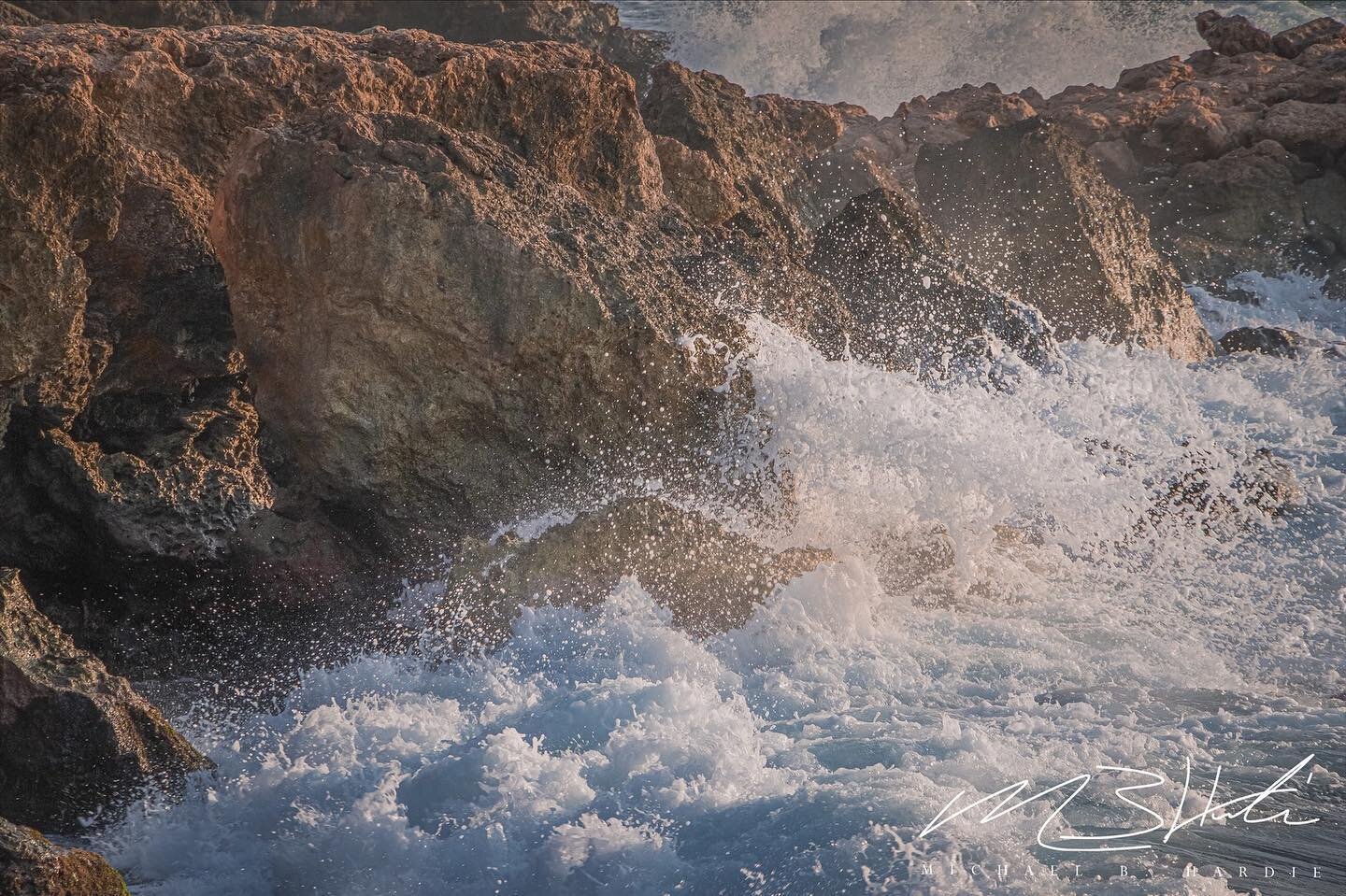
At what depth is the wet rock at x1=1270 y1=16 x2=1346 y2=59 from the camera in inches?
455

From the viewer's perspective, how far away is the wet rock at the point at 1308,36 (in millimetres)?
11547

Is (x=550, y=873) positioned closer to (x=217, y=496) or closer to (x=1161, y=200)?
(x=217, y=496)

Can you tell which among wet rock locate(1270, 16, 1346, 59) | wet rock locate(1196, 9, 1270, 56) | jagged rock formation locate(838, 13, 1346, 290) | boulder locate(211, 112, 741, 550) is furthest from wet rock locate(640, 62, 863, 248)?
wet rock locate(1270, 16, 1346, 59)

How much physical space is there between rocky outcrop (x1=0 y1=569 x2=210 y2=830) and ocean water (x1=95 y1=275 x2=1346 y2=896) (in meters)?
0.12

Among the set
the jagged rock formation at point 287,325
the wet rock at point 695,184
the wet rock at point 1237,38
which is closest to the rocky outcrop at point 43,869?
the jagged rock formation at point 287,325

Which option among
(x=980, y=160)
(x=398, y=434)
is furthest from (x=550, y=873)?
(x=980, y=160)

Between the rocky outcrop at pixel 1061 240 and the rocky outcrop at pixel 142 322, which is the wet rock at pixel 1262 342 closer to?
the rocky outcrop at pixel 1061 240

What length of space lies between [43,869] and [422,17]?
848 centimetres

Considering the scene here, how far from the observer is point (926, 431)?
5258 millimetres

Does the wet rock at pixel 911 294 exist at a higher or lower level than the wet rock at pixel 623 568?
higher

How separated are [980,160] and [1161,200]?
2.84m

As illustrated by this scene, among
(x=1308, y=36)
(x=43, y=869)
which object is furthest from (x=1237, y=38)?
(x=43, y=869)

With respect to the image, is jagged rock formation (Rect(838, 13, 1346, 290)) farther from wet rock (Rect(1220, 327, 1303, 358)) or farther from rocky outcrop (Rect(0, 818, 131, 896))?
rocky outcrop (Rect(0, 818, 131, 896))

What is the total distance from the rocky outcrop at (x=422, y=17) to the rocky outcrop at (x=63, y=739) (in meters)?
5.25
